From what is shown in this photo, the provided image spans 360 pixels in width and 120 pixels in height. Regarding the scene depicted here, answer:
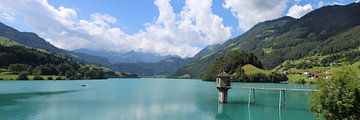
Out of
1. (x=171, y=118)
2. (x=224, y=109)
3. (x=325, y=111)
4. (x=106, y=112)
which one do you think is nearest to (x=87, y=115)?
(x=106, y=112)

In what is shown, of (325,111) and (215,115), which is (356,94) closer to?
(325,111)

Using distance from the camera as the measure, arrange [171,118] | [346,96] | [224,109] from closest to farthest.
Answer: [346,96]
[171,118]
[224,109]

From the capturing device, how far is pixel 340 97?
97.8 ft

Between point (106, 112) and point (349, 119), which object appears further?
point (106, 112)

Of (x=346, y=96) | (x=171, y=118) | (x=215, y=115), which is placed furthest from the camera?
(x=215, y=115)

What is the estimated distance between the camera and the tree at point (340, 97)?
2950 cm

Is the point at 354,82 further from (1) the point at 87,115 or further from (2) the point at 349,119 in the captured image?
(1) the point at 87,115

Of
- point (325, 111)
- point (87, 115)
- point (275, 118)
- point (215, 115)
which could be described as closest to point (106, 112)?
point (87, 115)

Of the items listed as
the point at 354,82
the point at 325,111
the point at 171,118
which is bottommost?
the point at 171,118

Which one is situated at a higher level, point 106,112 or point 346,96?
point 346,96

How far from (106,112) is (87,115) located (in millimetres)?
5073

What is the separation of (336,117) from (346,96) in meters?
2.21

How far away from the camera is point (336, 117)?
30.3m

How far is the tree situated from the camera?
29.5 m
